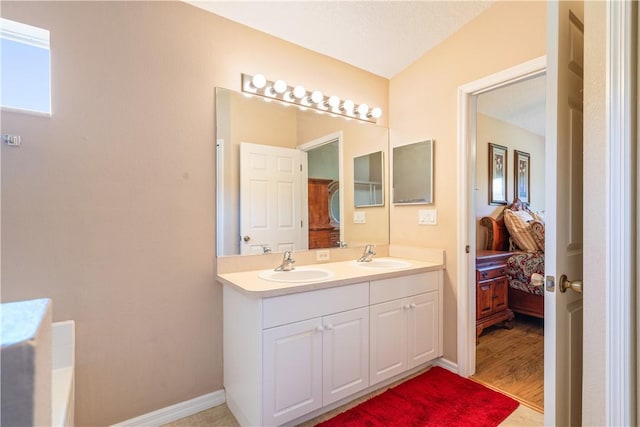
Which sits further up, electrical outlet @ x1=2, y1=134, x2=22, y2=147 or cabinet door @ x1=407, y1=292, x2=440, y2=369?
electrical outlet @ x1=2, y1=134, x2=22, y2=147

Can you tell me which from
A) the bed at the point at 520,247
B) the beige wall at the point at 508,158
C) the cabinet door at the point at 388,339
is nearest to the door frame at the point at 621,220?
the cabinet door at the point at 388,339

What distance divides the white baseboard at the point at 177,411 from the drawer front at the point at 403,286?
111cm

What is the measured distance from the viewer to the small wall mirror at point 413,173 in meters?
2.31

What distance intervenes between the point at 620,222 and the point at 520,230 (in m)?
2.81

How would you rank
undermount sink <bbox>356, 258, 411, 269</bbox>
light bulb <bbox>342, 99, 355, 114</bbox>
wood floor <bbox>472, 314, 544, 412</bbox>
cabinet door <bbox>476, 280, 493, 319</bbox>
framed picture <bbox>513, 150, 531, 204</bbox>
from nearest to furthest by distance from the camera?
1. wood floor <bbox>472, 314, 544, 412</bbox>
2. undermount sink <bbox>356, 258, 411, 269</bbox>
3. light bulb <bbox>342, 99, 355, 114</bbox>
4. cabinet door <bbox>476, 280, 493, 319</bbox>
5. framed picture <bbox>513, 150, 531, 204</bbox>

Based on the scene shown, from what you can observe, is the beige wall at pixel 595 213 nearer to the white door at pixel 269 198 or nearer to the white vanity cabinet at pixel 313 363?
the white vanity cabinet at pixel 313 363

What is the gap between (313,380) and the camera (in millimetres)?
1594

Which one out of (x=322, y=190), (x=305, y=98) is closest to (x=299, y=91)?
(x=305, y=98)

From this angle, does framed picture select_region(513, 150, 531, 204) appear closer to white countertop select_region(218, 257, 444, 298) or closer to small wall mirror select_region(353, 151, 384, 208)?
small wall mirror select_region(353, 151, 384, 208)

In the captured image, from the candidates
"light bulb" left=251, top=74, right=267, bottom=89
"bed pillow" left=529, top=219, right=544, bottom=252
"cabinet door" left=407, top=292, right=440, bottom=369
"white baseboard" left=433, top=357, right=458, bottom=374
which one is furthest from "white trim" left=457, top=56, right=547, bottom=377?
"bed pillow" left=529, top=219, right=544, bottom=252

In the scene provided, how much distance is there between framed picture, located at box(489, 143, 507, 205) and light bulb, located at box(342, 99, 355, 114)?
212cm

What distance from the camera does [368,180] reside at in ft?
8.39

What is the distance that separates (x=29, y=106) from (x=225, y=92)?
0.92 m

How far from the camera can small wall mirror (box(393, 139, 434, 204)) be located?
2311 millimetres
